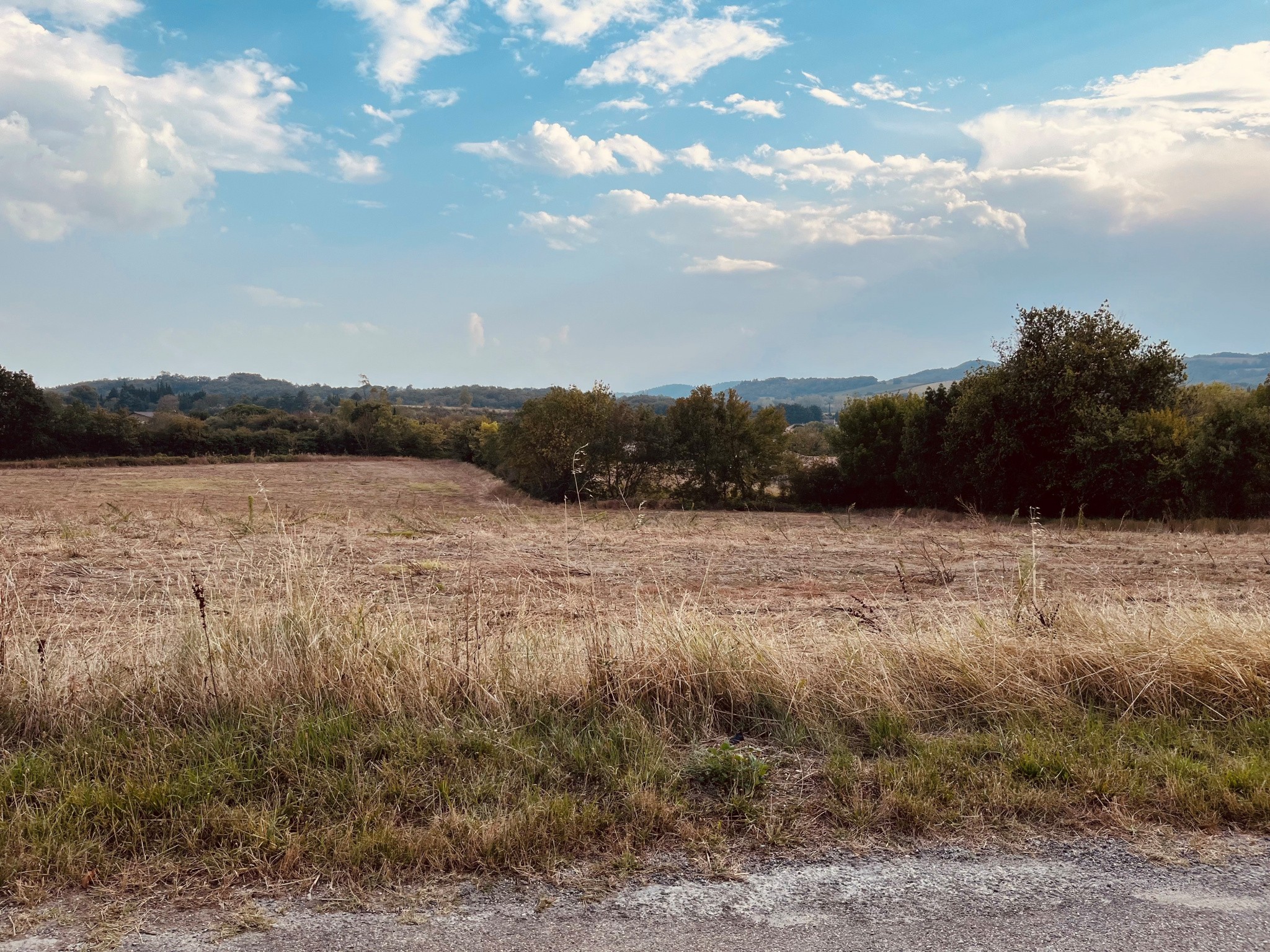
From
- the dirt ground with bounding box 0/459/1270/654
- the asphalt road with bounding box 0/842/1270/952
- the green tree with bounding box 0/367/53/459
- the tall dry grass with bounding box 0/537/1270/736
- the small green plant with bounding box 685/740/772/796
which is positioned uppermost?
the green tree with bounding box 0/367/53/459

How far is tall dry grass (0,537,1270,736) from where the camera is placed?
4.57m

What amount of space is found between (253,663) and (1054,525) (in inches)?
1250

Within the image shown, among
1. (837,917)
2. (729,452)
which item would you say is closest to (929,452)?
(729,452)

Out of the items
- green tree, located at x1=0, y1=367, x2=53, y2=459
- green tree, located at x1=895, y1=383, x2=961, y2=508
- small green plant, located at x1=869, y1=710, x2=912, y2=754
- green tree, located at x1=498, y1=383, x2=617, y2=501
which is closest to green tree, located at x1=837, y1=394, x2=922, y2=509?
green tree, located at x1=895, y1=383, x2=961, y2=508

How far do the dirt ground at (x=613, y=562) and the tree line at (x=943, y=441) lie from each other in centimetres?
408

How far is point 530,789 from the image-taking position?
368 centimetres

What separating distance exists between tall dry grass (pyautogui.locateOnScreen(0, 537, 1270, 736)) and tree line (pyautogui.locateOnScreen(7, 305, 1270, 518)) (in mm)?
15686

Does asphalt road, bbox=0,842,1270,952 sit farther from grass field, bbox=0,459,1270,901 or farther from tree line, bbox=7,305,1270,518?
tree line, bbox=7,305,1270,518

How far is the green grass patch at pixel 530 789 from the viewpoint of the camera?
3.25 meters

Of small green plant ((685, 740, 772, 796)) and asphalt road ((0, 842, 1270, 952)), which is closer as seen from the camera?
asphalt road ((0, 842, 1270, 952))

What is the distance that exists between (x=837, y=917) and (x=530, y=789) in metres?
1.47

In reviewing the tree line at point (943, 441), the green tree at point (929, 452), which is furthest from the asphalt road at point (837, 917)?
the green tree at point (929, 452)

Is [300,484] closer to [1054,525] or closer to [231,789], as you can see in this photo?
[1054,525]

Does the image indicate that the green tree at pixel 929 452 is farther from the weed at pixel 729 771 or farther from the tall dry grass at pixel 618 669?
the weed at pixel 729 771
